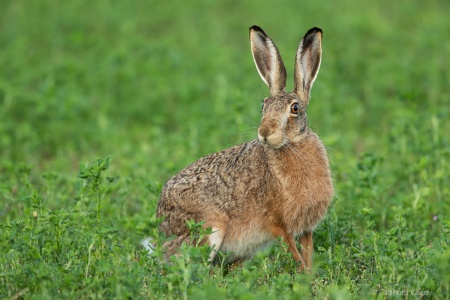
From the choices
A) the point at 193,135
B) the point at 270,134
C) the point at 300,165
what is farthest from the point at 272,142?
the point at 193,135

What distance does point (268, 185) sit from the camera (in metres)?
6.19

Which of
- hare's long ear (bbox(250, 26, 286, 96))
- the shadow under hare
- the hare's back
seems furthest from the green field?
hare's long ear (bbox(250, 26, 286, 96))

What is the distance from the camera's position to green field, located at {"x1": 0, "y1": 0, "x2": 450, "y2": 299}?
5.25m

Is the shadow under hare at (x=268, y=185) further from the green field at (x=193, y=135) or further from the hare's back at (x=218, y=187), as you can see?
the green field at (x=193, y=135)

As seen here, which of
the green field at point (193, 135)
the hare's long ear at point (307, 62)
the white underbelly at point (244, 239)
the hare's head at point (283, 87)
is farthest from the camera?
the hare's long ear at point (307, 62)

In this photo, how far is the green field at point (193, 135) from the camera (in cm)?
525

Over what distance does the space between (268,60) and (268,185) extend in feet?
3.22

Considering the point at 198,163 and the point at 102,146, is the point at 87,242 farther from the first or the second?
the point at 102,146

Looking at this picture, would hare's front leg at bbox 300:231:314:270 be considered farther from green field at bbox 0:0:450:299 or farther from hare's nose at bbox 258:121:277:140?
hare's nose at bbox 258:121:277:140

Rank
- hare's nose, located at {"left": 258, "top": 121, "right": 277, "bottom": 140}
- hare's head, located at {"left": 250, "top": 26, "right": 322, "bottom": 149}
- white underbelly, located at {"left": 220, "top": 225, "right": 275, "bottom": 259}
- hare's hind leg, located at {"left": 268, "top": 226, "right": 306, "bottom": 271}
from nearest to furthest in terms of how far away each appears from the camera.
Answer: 1. hare's nose, located at {"left": 258, "top": 121, "right": 277, "bottom": 140}
2. hare's head, located at {"left": 250, "top": 26, "right": 322, "bottom": 149}
3. hare's hind leg, located at {"left": 268, "top": 226, "right": 306, "bottom": 271}
4. white underbelly, located at {"left": 220, "top": 225, "right": 275, "bottom": 259}

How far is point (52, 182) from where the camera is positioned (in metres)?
7.20

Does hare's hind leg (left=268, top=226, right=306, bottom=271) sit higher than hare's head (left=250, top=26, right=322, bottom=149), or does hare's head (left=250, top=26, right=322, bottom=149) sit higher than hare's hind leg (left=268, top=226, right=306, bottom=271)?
A: hare's head (left=250, top=26, right=322, bottom=149)

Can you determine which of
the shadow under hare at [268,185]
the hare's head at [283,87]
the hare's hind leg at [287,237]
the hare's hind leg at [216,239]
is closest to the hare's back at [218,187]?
the shadow under hare at [268,185]

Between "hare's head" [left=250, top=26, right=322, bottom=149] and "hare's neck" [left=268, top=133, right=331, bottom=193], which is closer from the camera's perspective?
"hare's head" [left=250, top=26, right=322, bottom=149]
